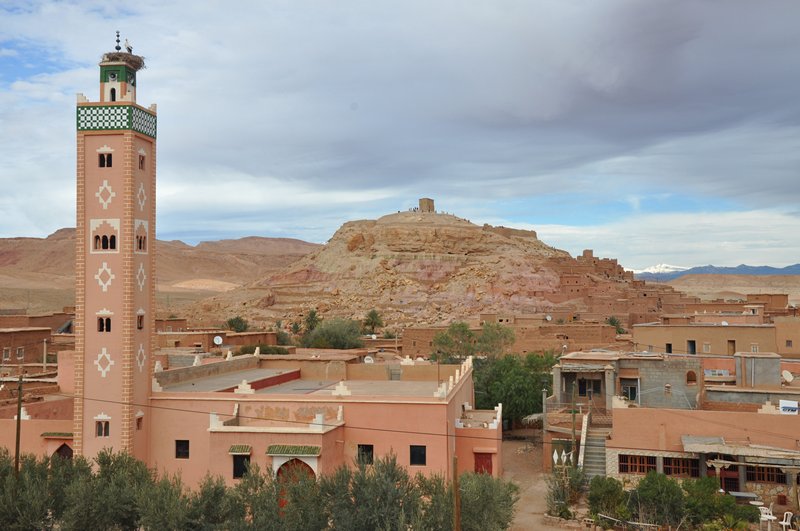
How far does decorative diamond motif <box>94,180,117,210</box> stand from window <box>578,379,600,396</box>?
15617 millimetres

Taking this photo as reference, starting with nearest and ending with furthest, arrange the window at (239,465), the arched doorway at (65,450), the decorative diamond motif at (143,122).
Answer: the window at (239,465) → the decorative diamond motif at (143,122) → the arched doorway at (65,450)

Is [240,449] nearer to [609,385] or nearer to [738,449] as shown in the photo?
[738,449]

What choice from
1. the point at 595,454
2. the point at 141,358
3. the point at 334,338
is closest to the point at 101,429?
the point at 141,358

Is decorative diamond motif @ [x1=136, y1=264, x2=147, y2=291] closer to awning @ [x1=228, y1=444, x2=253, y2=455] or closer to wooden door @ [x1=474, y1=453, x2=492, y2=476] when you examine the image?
awning @ [x1=228, y1=444, x2=253, y2=455]

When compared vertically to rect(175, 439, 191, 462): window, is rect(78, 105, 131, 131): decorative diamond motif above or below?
above

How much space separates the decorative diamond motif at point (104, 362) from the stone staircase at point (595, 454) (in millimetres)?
12860

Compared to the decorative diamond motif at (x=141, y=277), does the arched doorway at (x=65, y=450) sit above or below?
below

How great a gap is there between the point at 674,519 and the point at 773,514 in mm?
2705

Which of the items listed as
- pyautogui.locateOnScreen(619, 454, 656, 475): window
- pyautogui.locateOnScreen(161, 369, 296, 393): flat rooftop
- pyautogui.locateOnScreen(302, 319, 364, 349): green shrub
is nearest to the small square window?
pyautogui.locateOnScreen(161, 369, 296, 393): flat rooftop

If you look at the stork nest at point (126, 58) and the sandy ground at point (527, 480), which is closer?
the sandy ground at point (527, 480)

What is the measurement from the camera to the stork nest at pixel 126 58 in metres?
21.8

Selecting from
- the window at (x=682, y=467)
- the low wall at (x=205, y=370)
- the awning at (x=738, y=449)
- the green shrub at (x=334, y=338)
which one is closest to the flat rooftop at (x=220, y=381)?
the low wall at (x=205, y=370)

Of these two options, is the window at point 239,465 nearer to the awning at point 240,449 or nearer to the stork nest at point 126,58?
the awning at point 240,449

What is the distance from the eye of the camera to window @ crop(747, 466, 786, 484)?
2002cm
